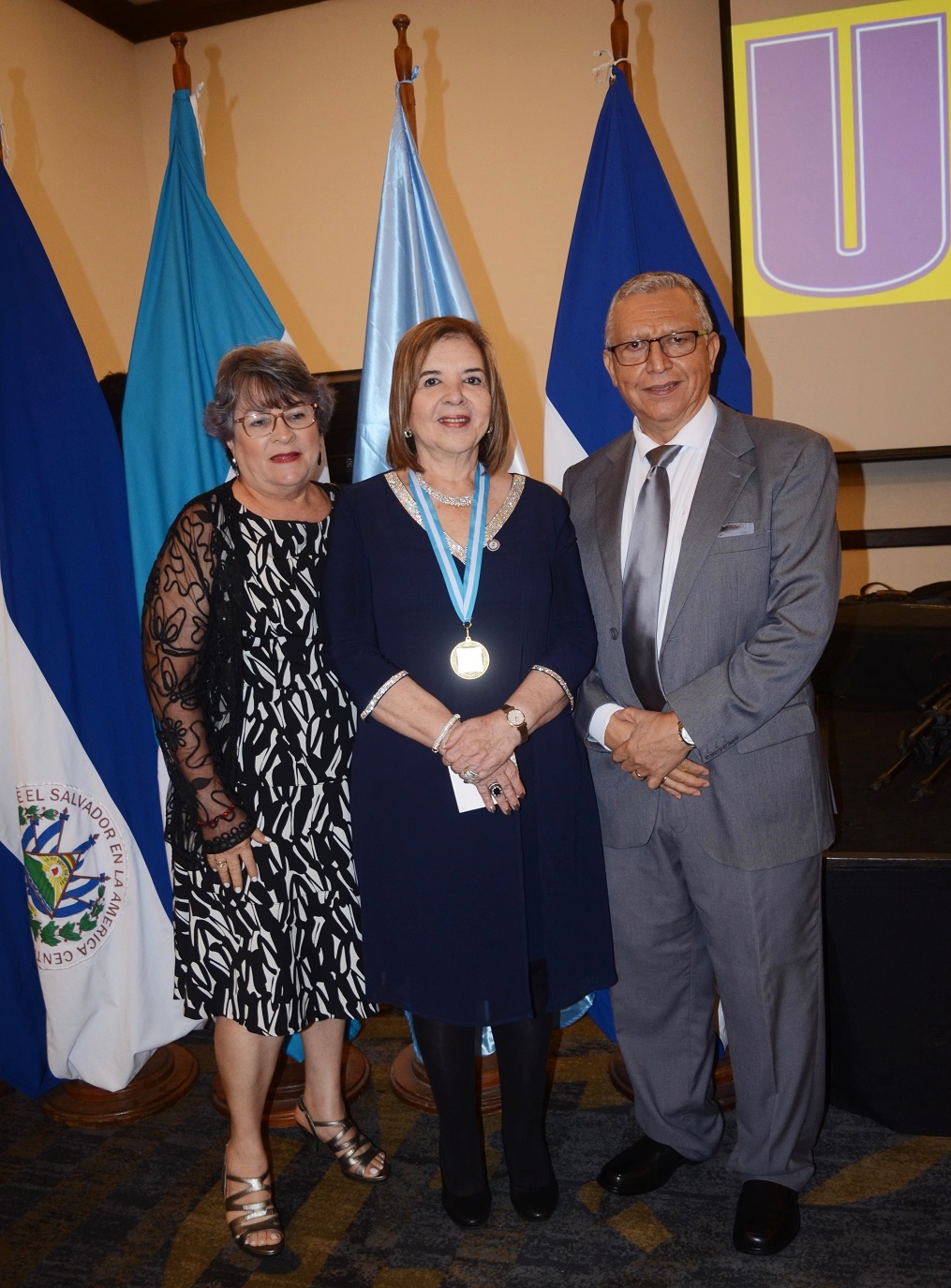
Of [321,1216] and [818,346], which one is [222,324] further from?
[818,346]

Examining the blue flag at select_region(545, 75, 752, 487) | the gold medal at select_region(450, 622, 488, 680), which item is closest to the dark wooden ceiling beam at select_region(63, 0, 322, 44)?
the blue flag at select_region(545, 75, 752, 487)

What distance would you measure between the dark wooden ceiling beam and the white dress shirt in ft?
14.5

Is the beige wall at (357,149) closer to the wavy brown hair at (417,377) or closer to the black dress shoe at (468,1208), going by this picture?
the wavy brown hair at (417,377)

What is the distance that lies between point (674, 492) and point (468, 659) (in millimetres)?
525

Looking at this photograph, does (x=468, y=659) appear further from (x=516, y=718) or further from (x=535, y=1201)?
(x=535, y=1201)

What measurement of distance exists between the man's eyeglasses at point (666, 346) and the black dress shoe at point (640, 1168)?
5.43ft

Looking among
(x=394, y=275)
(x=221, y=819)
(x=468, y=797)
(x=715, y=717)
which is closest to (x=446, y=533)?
(x=468, y=797)

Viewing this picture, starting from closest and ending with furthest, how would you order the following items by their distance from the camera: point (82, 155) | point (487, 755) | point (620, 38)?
1. point (487, 755)
2. point (620, 38)
3. point (82, 155)

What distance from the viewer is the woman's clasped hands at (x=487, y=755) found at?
1878 mm

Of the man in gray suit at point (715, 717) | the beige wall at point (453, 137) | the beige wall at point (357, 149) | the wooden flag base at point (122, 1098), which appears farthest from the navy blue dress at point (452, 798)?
the beige wall at point (453, 137)

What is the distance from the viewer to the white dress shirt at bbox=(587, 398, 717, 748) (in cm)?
202

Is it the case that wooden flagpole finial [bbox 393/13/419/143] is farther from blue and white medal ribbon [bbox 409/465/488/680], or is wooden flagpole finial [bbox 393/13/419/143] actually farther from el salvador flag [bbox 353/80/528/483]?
blue and white medal ribbon [bbox 409/465/488/680]

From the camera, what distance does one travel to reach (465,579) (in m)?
1.99

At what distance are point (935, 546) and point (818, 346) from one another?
111 centimetres
